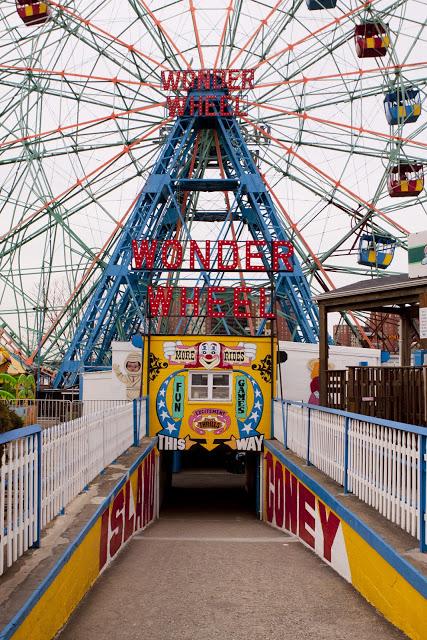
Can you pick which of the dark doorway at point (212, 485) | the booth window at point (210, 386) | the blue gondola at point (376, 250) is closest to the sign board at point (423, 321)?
the dark doorway at point (212, 485)

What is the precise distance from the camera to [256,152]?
37281mm

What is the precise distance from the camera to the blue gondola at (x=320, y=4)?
31766 millimetres

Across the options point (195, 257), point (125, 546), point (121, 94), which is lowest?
point (125, 546)

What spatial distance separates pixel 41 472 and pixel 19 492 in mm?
696

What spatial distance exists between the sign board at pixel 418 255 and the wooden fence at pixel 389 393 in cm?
142

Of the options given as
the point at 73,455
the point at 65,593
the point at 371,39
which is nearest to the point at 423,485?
the point at 65,593

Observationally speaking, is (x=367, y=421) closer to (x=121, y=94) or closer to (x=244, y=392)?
(x=244, y=392)

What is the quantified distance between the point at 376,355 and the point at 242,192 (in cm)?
991

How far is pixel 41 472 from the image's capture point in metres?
6.67

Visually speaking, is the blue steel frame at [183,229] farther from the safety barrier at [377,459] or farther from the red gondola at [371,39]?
the safety barrier at [377,459]

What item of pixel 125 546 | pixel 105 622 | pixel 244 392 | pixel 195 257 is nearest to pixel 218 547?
pixel 125 546

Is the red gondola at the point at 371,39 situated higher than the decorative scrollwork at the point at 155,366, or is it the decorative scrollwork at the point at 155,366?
the red gondola at the point at 371,39

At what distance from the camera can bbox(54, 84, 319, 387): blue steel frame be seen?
3459 centimetres

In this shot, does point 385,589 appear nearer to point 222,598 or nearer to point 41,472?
point 222,598
